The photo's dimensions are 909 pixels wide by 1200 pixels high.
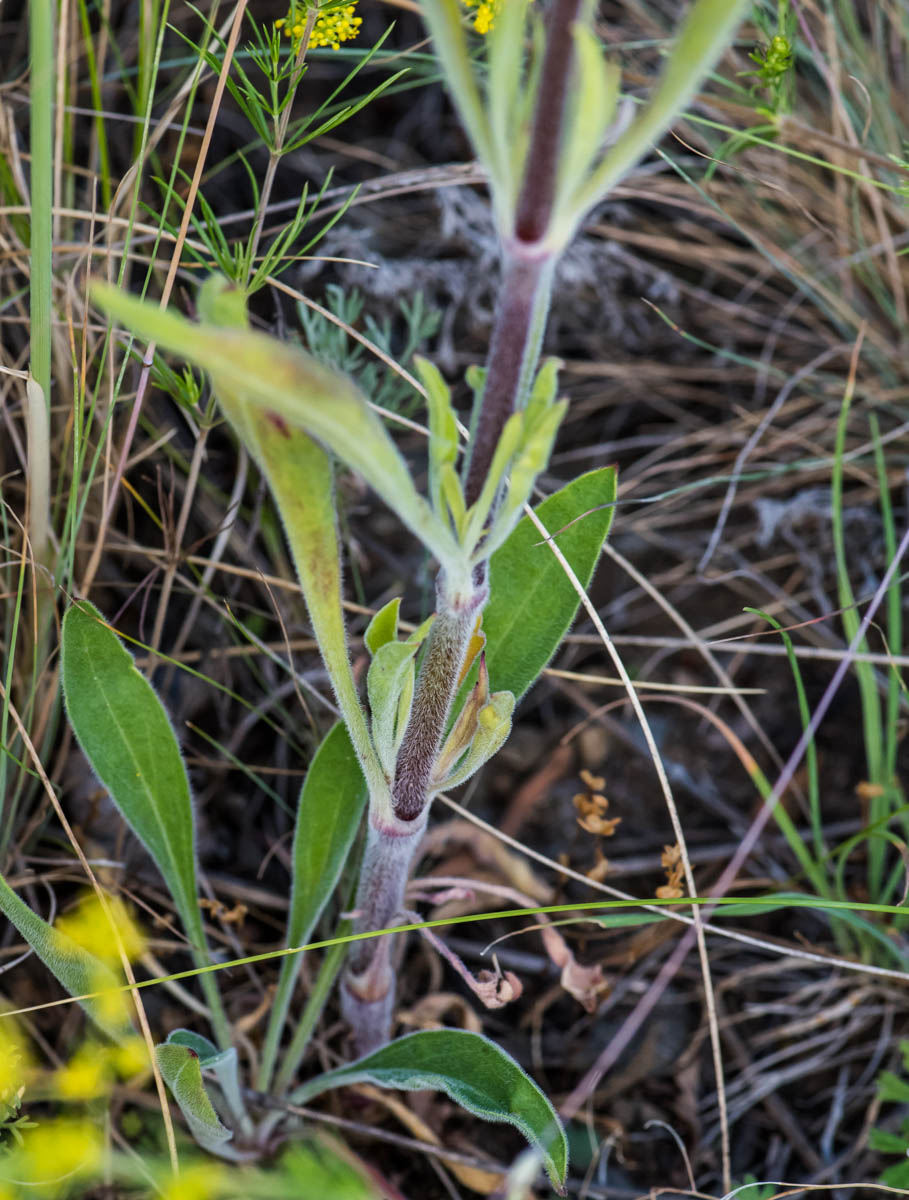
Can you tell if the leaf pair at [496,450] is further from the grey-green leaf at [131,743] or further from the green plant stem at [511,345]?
the grey-green leaf at [131,743]

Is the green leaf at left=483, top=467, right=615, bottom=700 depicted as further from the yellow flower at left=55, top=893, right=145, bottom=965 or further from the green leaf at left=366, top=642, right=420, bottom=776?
the yellow flower at left=55, top=893, right=145, bottom=965

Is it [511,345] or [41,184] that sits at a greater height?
[41,184]

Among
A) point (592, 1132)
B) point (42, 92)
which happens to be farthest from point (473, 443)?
point (592, 1132)

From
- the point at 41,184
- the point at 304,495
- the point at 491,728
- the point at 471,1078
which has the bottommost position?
the point at 471,1078

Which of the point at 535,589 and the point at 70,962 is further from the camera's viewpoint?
the point at 535,589

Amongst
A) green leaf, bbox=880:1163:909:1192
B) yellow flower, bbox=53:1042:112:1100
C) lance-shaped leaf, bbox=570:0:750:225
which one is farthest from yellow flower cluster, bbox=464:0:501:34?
green leaf, bbox=880:1163:909:1192

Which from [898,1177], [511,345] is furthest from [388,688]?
[898,1177]

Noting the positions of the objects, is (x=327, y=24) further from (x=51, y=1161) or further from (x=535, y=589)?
(x=51, y=1161)
